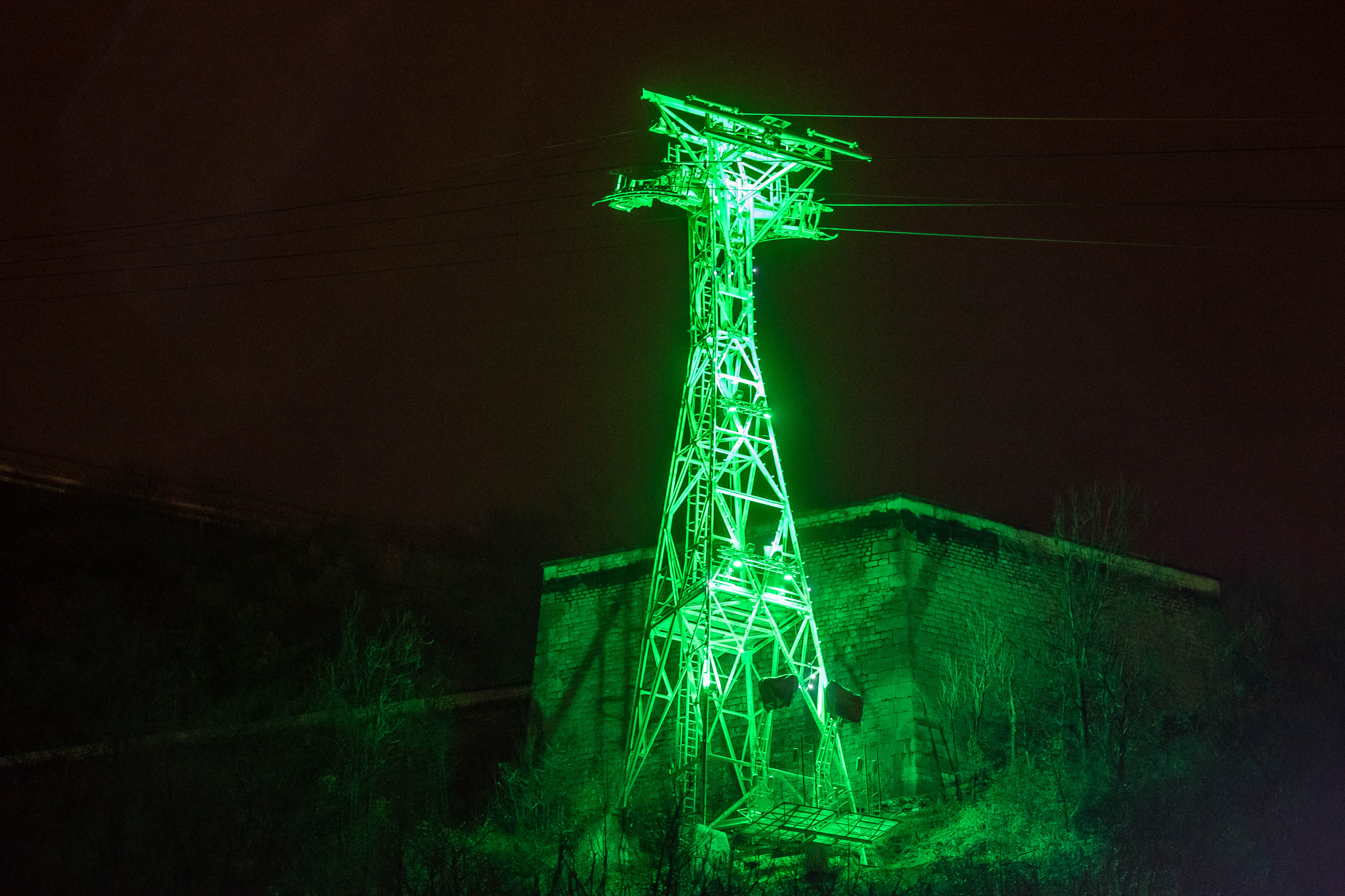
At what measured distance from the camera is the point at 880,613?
24.3m

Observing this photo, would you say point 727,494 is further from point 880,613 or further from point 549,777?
point 549,777

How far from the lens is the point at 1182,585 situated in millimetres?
26578

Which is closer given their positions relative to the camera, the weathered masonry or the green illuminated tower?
the green illuminated tower

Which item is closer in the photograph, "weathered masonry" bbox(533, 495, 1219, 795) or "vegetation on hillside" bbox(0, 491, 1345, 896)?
"vegetation on hillside" bbox(0, 491, 1345, 896)

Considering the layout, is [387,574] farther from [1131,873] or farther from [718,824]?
[1131,873]

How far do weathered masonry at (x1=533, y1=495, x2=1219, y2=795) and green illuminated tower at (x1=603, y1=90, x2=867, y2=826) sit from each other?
4.61 ft

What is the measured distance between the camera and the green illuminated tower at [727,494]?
69.6 ft

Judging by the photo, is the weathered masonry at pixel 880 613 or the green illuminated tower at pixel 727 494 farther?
the weathered masonry at pixel 880 613

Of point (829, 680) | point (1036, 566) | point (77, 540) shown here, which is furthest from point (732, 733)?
point (77, 540)

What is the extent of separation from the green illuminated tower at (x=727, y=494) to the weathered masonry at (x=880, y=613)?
1.40 meters

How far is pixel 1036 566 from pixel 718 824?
26.1 ft

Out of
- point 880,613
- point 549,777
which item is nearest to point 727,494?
point 880,613

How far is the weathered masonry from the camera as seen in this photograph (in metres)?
23.7

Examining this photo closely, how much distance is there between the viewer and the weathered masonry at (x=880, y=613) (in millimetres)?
23688
